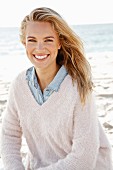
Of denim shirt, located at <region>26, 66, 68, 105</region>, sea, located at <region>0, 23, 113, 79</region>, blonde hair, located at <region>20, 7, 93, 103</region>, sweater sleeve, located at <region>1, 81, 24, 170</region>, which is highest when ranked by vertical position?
blonde hair, located at <region>20, 7, 93, 103</region>

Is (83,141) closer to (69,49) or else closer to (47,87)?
(47,87)

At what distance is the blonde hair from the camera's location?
2.15 meters

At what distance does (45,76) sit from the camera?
2.31 metres

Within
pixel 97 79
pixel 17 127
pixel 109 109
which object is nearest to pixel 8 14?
pixel 97 79

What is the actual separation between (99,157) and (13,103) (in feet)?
1.91

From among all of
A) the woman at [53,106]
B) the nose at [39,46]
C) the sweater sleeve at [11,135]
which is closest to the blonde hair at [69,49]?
the woman at [53,106]

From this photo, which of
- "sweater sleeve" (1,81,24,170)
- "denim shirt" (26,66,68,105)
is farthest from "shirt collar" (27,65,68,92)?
"sweater sleeve" (1,81,24,170)

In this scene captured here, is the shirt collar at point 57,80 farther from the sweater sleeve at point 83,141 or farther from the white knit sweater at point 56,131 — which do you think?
the sweater sleeve at point 83,141

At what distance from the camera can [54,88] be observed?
2244mm

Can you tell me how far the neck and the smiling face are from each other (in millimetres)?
49

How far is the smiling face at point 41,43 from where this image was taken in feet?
7.14

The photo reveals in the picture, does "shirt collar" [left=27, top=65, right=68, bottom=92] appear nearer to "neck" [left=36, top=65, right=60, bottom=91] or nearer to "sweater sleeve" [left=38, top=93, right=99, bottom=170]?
"neck" [left=36, top=65, right=60, bottom=91]

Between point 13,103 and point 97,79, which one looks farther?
point 97,79

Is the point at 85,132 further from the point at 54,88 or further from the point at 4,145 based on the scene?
the point at 4,145
